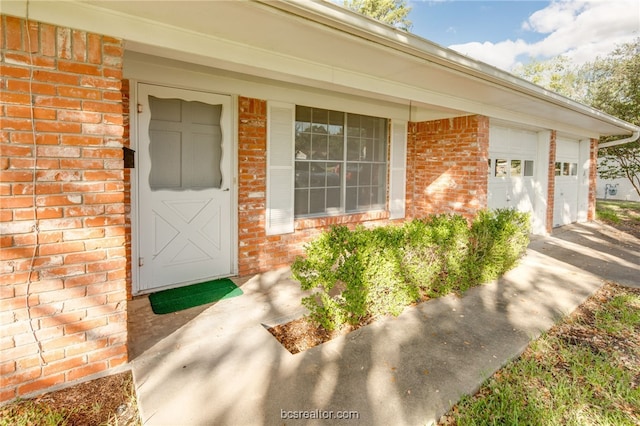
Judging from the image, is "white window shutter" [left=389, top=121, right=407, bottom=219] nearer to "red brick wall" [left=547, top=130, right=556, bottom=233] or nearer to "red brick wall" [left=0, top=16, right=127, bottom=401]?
"red brick wall" [left=547, top=130, right=556, bottom=233]

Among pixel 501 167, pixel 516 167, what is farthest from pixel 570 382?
pixel 516 167

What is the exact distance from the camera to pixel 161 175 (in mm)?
3852

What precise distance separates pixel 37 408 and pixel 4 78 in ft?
6.52

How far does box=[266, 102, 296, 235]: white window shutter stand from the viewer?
4500mm

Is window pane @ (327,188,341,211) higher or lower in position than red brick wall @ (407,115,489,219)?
lower

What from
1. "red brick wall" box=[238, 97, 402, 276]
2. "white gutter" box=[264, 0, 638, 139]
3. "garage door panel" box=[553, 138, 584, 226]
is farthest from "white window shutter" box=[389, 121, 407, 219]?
"garage door panel" box=[553, 138, 584, 226]

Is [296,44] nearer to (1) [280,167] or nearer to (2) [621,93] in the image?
(1) [280,167]

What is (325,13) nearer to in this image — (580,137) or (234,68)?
(234,68)

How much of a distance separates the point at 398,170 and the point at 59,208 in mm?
5225

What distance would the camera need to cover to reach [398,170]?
6203 millimetres

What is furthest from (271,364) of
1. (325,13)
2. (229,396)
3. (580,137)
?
(580,137)

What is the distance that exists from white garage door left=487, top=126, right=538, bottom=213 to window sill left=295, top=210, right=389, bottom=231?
219 centimetres

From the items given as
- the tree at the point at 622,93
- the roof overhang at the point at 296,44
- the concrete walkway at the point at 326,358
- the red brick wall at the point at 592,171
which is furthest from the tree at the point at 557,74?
the concrete walkway at the point at 326,358

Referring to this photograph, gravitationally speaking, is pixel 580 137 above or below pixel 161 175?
above
